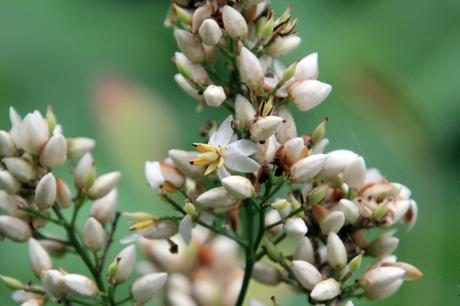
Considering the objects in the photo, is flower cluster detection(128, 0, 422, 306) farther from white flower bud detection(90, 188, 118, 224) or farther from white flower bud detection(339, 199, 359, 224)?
white flower bud detection(90, 188, 118, 224)

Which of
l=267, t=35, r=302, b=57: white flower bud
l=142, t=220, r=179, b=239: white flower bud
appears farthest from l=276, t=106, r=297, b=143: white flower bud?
l=142, t=220, r=179, b=239: white flower bud

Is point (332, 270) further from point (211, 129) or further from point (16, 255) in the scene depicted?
point (16, 255)

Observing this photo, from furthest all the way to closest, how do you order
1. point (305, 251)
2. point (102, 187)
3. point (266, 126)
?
point (102, 187), point (305, 251), point (266, 126)

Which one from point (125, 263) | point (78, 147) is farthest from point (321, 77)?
point (125, 263)

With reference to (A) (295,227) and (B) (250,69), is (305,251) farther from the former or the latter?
(B) (250,69)

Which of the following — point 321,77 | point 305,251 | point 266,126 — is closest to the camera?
point 266,126

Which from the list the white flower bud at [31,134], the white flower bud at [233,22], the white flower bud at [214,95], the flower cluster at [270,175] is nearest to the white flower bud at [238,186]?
the flower cluster at [270,175]

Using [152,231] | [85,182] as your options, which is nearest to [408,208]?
[152,231]
